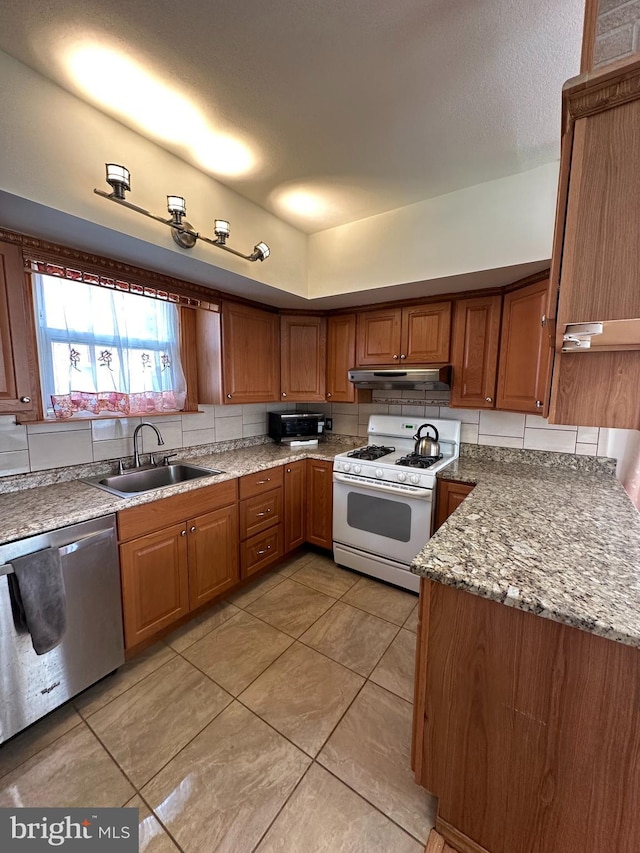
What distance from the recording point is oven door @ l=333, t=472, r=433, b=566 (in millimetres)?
2240

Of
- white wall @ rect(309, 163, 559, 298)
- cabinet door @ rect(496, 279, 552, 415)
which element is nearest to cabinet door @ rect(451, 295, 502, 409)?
cabinet door @ rect(496, 279, 552, 415)

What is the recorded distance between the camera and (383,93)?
4.18 ft

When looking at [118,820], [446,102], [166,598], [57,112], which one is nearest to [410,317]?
[446,102]

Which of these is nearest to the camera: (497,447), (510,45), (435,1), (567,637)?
(567,637)

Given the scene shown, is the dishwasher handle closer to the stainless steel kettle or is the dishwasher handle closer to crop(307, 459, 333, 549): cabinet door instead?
crop(307, 459, 333, 549): cabinet door

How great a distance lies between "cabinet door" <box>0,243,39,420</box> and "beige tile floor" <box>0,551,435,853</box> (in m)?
1.42

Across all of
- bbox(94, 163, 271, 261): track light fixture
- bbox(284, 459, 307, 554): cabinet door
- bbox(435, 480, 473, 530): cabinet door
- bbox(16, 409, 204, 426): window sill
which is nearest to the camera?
bbox(94, 163, 271, 261): track light fixture

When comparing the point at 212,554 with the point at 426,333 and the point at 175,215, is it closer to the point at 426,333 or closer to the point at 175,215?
the point at 175,215

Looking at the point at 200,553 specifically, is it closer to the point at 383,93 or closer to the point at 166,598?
the point at 166,598

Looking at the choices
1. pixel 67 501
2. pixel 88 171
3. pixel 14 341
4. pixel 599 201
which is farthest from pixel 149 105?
pixel 67 501

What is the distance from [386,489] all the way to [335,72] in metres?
2.11

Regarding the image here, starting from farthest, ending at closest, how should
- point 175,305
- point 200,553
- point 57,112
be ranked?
point 175,305
point 200,553
point 57,112

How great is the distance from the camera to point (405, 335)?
256 centimetres

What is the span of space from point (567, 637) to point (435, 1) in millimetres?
1827
